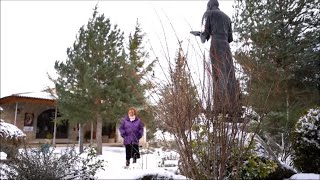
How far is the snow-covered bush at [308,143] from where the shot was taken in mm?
4016

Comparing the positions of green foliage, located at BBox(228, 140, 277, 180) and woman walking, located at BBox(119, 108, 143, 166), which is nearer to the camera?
green foliage, located at BBox(228, 140, 277, 180)

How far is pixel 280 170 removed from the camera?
4426 mm

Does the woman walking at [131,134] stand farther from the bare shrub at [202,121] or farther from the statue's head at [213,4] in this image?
the bare shrub at [202,121]

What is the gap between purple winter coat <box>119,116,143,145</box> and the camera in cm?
753

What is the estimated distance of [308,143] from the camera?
4055 mm

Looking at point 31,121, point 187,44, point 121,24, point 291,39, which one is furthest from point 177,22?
point 31,121

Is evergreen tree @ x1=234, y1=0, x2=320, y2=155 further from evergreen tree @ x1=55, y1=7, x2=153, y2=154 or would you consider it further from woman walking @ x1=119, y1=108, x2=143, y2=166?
woman walking @ x1=119, y1=108, x2=143, y2=166

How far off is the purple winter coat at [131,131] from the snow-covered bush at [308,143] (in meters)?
4.18

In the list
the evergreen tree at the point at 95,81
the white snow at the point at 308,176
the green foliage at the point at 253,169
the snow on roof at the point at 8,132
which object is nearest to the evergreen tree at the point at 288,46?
the evergreen tree at the point at 95,81

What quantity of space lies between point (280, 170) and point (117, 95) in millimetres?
9998

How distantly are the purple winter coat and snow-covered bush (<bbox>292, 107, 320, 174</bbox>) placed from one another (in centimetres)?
418

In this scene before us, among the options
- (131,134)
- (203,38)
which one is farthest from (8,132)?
(203,38)

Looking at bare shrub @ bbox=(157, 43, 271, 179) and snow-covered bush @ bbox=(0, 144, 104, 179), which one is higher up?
bare shrub @ bbox=(157, 43, 271, 179)

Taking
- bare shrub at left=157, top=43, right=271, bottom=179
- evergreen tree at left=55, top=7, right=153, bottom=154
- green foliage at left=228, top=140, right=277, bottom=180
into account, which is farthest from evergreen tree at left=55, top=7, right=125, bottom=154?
bare shrub at left=157, top=43, right=271, bottom=179
